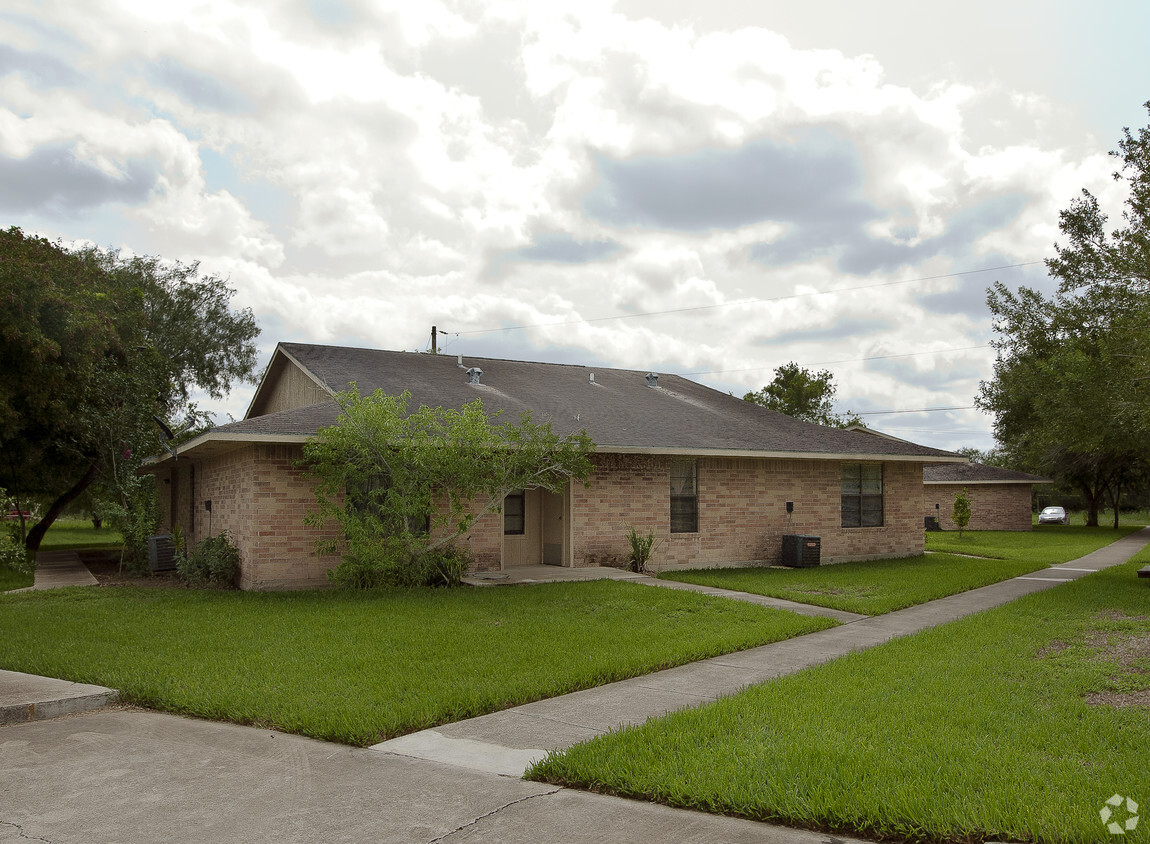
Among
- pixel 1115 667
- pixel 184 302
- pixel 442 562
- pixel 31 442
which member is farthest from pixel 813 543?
pixel 184 302

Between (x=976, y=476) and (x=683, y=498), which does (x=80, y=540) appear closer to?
(x=683, y=498)

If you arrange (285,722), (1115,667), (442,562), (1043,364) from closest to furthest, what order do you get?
(285,722), (1115,667), (442,562), (1043,364)

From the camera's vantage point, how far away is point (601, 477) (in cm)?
1733

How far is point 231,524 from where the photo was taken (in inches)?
607

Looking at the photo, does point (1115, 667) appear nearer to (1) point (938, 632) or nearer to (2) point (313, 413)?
(1) point (938, 632)

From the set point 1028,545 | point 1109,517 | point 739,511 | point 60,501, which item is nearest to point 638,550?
point 739,511

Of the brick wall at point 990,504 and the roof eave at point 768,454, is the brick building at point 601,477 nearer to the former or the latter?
the roof eave at point 768,454

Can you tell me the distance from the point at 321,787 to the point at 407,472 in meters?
8.84

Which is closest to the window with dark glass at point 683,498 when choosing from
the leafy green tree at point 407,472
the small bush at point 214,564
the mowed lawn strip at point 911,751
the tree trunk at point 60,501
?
the leafy green tree at point 407,472

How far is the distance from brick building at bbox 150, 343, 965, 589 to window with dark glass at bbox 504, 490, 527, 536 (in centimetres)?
3

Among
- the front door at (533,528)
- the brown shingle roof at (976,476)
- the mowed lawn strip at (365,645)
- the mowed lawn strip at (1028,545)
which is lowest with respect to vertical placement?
the mowed lawn strip at (1028,545)

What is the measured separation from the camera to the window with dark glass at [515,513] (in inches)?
691

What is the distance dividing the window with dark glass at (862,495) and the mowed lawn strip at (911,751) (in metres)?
12.2

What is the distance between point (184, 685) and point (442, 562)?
714 centimetres
